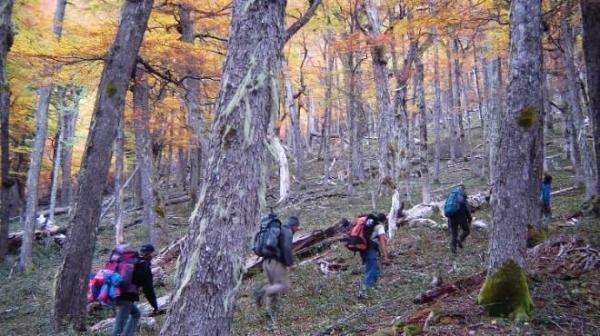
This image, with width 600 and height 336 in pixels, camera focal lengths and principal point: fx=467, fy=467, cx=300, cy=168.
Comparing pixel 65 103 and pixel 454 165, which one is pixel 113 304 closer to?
pixel 65 103

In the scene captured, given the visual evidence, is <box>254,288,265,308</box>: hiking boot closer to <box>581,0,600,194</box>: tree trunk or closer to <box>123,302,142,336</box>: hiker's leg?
<box>123,302,142,336</box>: hiker's leg

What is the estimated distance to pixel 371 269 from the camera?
8906 mm

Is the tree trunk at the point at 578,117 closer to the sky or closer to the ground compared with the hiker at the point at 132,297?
closer to the sky

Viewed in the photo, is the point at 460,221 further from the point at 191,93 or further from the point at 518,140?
the point at 191,93

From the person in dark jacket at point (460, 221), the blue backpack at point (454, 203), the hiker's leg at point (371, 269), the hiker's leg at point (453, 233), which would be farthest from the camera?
the blue backpack at point (454, 203)

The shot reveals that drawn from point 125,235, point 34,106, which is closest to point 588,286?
point 125,235

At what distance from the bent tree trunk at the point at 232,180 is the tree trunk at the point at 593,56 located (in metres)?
6.96

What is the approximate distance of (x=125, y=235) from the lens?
836 inches

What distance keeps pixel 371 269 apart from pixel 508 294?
11.9 feet

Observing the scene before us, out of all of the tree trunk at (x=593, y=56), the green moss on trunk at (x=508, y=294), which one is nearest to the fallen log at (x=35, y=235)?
the green moss on trunk at (x=508, y=294)

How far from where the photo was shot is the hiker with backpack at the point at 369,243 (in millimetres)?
8883

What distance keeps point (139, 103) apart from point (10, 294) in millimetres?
6685

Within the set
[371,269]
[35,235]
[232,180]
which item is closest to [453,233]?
[371,269]

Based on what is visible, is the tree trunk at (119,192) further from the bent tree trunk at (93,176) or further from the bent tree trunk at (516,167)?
the bent tree trunk at (516,167)
